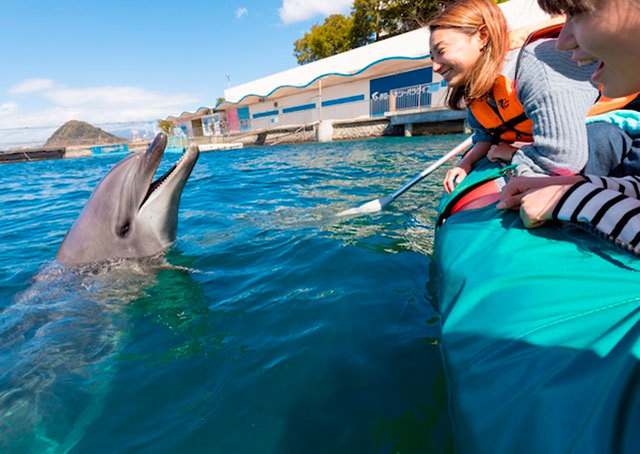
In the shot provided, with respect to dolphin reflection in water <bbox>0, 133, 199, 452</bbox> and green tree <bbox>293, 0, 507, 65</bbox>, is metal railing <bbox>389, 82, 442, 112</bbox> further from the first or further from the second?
dolphin reflection in water <bbox>0, 133, 199, 452</bbox>

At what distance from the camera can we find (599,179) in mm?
1388

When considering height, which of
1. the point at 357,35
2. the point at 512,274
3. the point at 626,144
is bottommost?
the point at 512,274

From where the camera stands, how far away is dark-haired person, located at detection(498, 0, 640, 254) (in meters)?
0.82

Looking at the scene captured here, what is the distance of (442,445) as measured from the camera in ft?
4.67

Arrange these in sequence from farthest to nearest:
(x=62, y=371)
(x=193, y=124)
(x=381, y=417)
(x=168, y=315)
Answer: (x=193, y=124) → (x=168, y=315) → (x=62, y=371) → (x=381, y=417)

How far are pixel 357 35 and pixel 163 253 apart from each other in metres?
39.8

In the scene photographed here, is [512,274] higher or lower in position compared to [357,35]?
lower

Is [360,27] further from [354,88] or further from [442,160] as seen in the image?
[442,160]

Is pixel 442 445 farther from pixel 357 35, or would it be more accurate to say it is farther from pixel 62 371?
pixel 357 35

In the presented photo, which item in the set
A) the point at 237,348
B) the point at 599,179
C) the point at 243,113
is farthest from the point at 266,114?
the point at 599,179

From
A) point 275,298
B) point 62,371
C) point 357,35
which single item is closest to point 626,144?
point 275,298

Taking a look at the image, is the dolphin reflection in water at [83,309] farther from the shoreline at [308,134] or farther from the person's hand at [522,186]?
the shoreline at [308,134]

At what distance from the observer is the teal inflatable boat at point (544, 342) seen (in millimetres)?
685

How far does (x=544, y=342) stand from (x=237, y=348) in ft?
5.71
